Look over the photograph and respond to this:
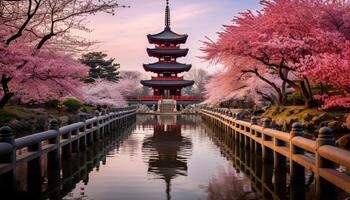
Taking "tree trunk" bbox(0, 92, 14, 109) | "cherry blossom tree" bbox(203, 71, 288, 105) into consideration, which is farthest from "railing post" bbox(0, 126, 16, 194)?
"cherry blossom tree" bbox(203, 71, 288, 105)

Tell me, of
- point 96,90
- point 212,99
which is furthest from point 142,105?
point 212,99

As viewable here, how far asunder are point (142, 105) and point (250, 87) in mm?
32124

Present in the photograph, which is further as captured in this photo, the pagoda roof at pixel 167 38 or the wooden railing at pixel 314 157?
the pagoda roof at pixel 167 38

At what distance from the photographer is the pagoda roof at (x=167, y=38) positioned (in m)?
74.7

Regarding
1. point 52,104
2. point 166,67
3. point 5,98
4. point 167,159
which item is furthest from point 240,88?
point 166,67

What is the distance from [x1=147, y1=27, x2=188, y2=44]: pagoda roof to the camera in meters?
74.7

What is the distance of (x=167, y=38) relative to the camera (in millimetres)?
74750

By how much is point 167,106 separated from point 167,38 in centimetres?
1275

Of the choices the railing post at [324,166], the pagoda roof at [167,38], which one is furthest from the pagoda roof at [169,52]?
the railing post at [324,166]

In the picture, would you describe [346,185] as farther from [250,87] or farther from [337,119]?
[250,87]

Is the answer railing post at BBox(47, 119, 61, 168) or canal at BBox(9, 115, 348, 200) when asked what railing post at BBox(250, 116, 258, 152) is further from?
railing post at BBox(47, 119, 61, 168)

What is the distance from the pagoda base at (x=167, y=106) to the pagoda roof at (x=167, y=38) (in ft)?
36.9

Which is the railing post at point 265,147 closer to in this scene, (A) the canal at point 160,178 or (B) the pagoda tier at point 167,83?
(A) the canal at point 160,178

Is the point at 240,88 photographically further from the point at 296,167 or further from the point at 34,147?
the point at 34,147
